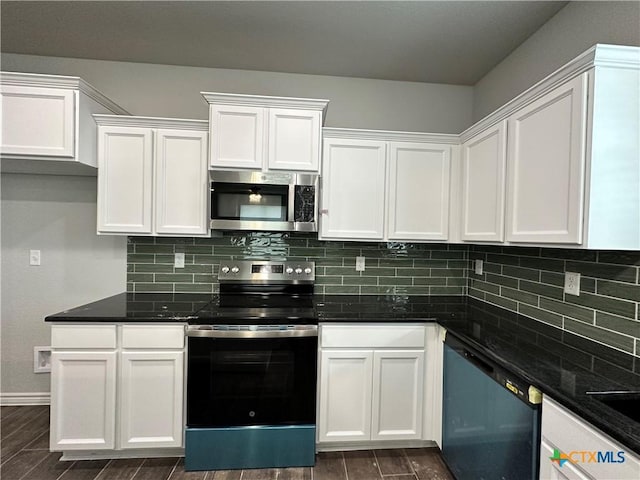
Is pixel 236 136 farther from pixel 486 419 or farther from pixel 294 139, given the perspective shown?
pixel 486 419

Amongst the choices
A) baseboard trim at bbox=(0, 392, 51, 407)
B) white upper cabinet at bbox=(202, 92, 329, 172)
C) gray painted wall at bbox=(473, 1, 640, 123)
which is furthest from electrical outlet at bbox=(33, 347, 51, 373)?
gray painted wall at bbox=(473, 1, 640, 123)

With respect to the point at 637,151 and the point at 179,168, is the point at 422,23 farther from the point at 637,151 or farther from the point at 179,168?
the point at 179,168

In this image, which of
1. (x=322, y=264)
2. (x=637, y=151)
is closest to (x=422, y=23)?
(x=637, y=151)

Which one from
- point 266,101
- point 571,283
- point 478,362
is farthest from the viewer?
point 266,101

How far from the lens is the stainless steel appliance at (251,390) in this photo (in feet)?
6.12

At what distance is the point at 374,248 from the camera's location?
2629 millimetres

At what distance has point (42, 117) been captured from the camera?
6.35 ft

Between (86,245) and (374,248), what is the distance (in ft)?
7.28

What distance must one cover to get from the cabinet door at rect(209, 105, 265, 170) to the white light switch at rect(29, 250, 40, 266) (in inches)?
63.2

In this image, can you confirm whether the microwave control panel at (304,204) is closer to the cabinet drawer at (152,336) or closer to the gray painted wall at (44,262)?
the cabinet drawer at (152,336)

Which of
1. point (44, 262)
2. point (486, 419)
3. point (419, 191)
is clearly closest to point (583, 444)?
point (486, 419)

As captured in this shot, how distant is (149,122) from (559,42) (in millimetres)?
2530

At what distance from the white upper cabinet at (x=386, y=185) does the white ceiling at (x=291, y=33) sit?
59 cm

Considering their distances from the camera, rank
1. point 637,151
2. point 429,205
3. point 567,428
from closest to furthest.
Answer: point 567,428 → point 637,151 → point 429,205
